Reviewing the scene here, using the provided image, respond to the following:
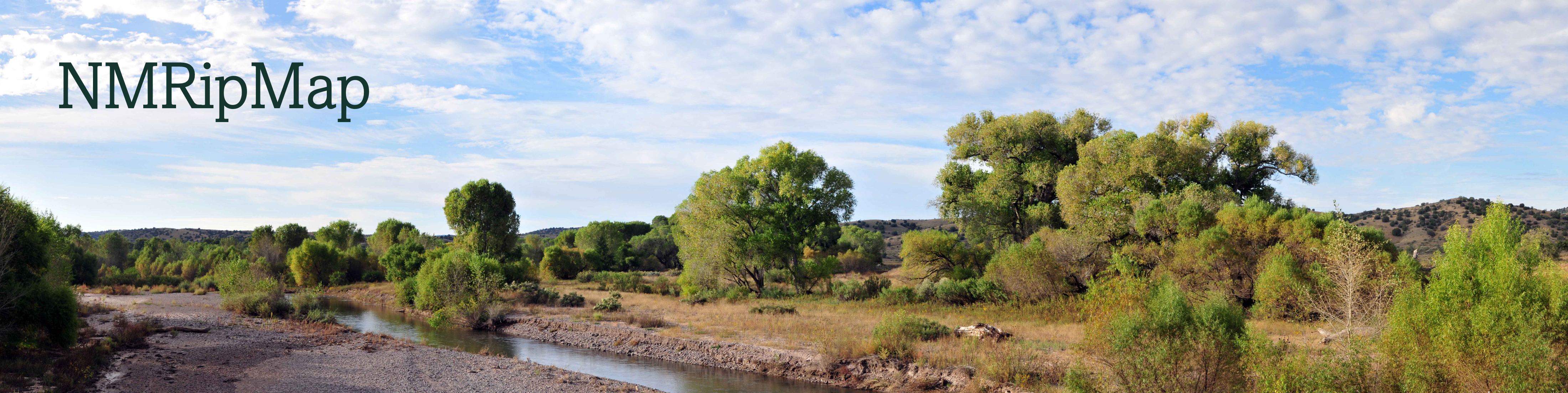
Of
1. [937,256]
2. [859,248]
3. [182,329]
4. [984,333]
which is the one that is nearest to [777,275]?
[937,256]

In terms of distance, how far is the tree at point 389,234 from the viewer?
8212 cm

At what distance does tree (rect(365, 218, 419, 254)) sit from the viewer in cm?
8212

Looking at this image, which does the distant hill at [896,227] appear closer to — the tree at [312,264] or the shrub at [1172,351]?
the tree at [312,264]

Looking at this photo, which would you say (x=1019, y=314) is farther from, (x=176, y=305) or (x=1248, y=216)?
(x=176, y=305)

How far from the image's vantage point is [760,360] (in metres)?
23.5

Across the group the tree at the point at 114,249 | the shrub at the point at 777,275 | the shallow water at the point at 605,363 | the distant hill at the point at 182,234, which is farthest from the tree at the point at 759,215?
the distant hill at the point at 182,234

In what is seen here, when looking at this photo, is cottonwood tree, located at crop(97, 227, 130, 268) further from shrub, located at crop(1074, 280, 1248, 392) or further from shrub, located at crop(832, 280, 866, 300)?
shrub, located at crop(1074, 280, 1248, 392)

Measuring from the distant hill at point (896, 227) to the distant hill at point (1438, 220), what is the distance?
4387cm

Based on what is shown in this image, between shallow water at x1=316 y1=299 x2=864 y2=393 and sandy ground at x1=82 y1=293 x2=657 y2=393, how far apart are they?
4.88ft

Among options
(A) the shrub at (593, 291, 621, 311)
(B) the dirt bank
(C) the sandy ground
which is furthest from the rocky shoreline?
(C) the sandy ground

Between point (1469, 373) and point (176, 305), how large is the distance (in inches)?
2079

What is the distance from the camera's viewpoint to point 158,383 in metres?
17.5

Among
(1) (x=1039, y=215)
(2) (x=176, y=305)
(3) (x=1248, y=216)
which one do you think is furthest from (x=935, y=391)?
(2) (x=176, y=305)

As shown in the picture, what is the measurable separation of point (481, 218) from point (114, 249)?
170ft
